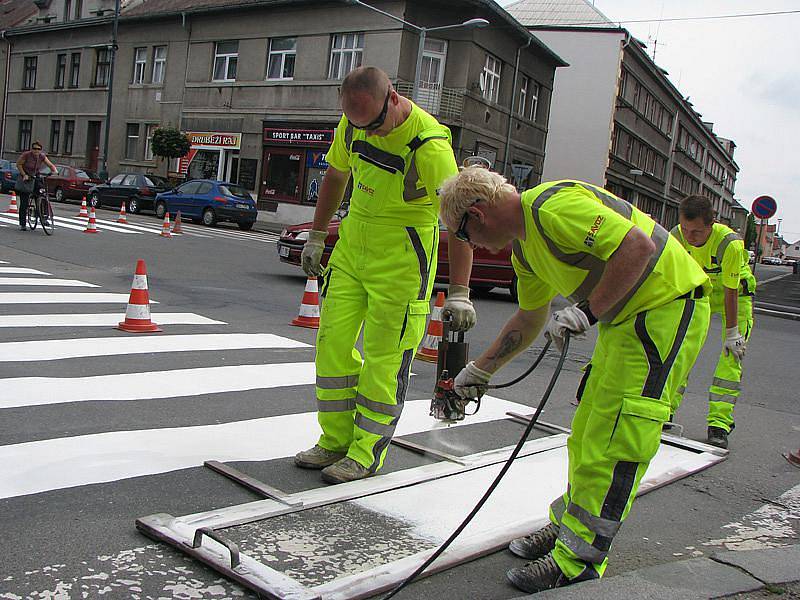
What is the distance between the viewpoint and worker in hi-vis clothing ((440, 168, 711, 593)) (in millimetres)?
2988

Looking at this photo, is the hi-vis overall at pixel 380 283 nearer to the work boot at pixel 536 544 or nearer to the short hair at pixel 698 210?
the work boot at pixel 536 544

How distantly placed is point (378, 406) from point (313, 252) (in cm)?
101

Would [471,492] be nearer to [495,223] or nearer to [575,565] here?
[575,565]

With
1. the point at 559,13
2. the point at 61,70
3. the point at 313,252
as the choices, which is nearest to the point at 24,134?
the point at 61,70

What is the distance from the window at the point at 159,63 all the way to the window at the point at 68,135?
686 cm

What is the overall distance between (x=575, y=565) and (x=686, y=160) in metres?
79.7

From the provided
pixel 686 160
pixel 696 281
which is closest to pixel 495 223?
pixel 696 281

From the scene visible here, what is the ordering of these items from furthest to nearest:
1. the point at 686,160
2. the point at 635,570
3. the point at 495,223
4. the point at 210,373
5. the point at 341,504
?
the point at 686,160 → the point at 210,373 → the point at 341,504 → the point at 635,570 → the point at 495,223

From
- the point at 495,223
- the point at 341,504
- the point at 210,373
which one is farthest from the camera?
the point at 210,373

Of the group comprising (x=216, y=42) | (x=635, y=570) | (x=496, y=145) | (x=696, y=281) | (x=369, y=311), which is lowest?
(x=635, y=570)

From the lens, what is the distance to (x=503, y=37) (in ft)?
112

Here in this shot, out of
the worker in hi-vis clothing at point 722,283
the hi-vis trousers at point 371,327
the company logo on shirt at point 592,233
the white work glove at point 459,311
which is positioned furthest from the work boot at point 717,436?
the company logo on shirt at point 592,233

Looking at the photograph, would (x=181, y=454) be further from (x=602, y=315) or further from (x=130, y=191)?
(x=130, y=191)

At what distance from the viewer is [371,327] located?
13.5 ft
